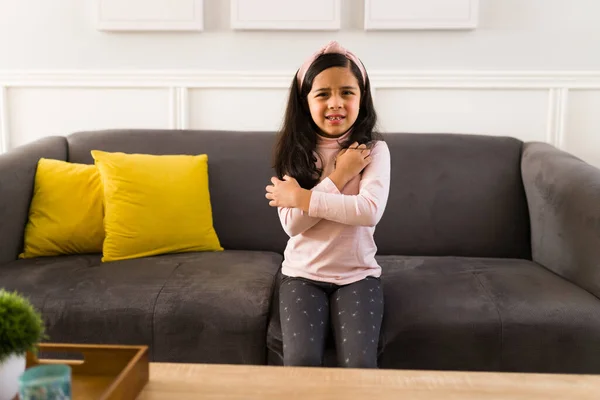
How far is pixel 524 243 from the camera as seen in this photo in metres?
2.31

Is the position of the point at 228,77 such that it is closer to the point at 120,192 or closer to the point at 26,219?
the point at 120,192

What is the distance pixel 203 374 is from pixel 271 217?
1.16 m

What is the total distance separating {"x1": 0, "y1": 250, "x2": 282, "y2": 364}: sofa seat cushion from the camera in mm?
1759

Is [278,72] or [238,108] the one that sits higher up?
[278,72]

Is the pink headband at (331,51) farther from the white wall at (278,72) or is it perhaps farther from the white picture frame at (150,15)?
the white picture frame at (150,15)

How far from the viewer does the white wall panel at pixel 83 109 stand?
2777 mm

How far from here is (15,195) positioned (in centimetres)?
A: 214

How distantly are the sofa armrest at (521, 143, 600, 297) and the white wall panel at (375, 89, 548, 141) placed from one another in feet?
1.17

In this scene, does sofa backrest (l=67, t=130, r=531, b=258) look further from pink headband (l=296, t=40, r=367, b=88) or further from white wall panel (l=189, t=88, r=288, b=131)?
pink headband (l=296, t=40, r=367, b=88)

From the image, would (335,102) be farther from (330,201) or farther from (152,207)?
(152,207)

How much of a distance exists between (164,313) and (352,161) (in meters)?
0.66

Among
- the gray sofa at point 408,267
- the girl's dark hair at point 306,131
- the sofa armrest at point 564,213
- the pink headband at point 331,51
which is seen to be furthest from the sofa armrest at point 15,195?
the sofa armrest at point 564,213

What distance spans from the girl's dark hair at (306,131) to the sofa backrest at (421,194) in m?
0.49

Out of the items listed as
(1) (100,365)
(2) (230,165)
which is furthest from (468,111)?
(1) (100,365)
